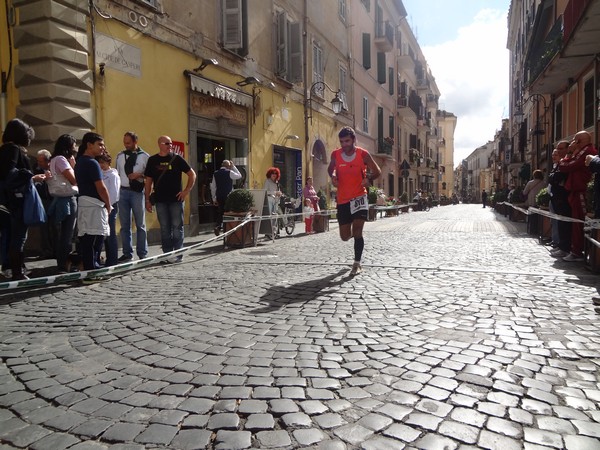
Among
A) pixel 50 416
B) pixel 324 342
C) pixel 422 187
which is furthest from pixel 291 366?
pixel 422 187

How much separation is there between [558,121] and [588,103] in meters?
4.85

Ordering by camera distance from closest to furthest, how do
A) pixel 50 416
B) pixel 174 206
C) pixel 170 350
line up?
1. pixel 50 416
2. pixel 170 350
3. pixel 174 206

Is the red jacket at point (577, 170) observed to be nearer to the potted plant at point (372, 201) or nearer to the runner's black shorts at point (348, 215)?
the runner's black shorts at point (348, 215)

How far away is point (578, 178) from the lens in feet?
21.0

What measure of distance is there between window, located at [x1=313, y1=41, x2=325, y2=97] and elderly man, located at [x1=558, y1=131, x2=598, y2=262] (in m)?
13.1

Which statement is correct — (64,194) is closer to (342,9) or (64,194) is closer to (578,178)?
(578,178)

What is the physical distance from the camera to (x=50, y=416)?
6.98ft

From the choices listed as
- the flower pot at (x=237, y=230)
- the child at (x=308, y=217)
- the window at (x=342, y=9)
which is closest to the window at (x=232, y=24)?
the child at (x=308, y=217)

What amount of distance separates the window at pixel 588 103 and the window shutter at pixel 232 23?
34.9 ft

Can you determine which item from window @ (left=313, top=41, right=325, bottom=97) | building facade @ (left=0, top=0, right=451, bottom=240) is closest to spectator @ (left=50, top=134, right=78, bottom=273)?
building facade @ (left=0, top=0, right=451, bottom=240)

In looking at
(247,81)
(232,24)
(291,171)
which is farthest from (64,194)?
(291,171)

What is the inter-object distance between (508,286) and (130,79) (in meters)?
7.84

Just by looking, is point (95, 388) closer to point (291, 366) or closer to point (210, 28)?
point (291, 366)

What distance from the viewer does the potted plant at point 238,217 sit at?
870 centimetres
